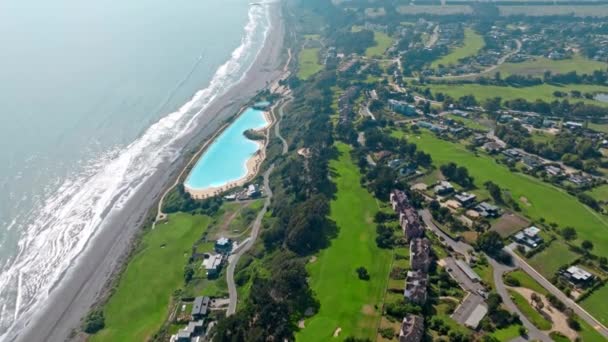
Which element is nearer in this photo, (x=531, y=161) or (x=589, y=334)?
(x=589, y=334)

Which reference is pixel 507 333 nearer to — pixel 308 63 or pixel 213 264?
pixel 213 264

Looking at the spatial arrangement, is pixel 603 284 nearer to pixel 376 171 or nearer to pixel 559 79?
pixel 376 171

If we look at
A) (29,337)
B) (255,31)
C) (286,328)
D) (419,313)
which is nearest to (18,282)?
(29,337)

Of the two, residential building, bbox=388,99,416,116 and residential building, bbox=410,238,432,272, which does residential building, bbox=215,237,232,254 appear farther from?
residential building, bbox=388,99,416,116

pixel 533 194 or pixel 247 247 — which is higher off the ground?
pixel 247 247

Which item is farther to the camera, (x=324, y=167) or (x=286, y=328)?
(x=324, y=167)

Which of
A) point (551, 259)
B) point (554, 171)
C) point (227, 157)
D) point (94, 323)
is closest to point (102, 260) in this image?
point (94, 323)
